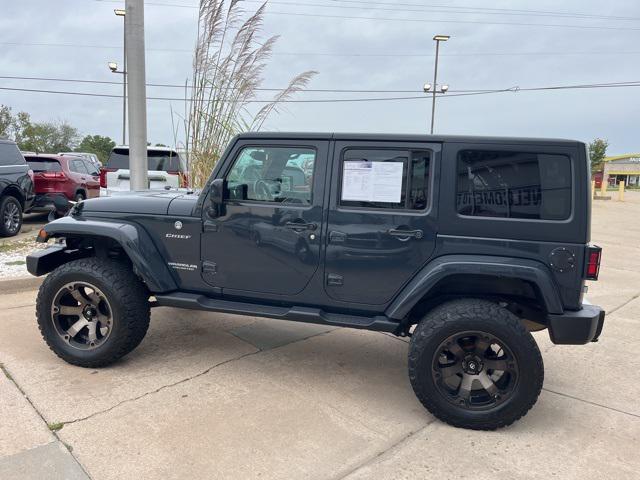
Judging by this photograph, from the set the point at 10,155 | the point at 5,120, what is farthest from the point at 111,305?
the point at 5,120

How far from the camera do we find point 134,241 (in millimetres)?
3393

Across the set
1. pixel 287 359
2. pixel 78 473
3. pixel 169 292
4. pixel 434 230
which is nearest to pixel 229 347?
pixel 287 359

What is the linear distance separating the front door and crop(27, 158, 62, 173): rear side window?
28.1ft

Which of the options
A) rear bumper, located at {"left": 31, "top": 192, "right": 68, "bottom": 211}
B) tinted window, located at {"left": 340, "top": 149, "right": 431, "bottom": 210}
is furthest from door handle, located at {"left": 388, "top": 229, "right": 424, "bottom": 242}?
rear bumper, located at {"left": 31, "top": 192, "right": 68, "bottom": 211}

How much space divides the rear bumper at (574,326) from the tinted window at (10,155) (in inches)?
346

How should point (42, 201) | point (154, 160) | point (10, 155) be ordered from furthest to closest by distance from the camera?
point (42, 201), point (10, 155), point (154, 160)

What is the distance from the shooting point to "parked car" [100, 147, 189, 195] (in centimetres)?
786

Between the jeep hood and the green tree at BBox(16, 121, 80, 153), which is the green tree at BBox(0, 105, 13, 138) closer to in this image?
the green tree at BBox(16, 121, 80, 153)

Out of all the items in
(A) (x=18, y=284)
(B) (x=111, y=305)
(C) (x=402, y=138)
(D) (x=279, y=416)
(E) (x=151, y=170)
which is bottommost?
(D) (x=279, y=416)

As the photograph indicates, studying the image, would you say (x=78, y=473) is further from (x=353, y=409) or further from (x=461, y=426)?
(x=461, y=426)

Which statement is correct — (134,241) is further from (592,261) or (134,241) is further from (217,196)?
(592,261)

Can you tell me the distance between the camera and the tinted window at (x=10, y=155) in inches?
324

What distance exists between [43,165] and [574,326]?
10724 mm

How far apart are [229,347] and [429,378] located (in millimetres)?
1833
